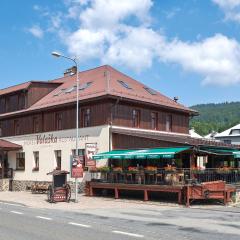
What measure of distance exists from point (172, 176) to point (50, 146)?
44.1 feet

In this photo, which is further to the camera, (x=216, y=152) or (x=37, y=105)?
(x=37, y=105)

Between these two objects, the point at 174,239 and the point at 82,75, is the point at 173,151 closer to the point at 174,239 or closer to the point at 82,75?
the point at 174,239

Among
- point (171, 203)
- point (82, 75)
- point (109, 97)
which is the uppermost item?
point (82, 75)

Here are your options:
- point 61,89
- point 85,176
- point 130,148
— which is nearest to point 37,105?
point 61,89

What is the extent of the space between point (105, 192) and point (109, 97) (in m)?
6.29

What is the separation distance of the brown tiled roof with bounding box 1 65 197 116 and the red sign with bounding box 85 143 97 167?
3.47 meters

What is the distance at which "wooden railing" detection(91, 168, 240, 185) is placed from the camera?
2491 cm

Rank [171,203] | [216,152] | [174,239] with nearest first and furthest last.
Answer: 1. [174,239]
2. [171,203]
3. [216,152]

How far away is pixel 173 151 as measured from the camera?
25125 millimetres

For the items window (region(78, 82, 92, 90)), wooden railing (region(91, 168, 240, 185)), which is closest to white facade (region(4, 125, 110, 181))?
wooden railing (region(91, 168, 240, 185))

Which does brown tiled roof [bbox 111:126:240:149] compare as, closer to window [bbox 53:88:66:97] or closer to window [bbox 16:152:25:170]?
window [bbox 53:88:66:97]

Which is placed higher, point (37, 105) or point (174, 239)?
point (37, 105)

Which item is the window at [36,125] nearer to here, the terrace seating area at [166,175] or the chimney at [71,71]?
the chimney at [71,71]

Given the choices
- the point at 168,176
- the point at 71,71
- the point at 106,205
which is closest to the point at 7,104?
the point at 71,71
